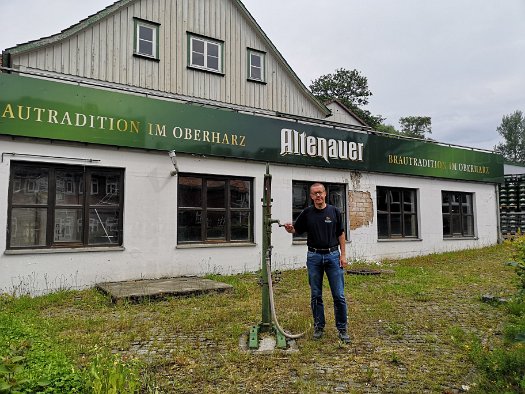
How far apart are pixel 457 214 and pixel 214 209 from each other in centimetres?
1047

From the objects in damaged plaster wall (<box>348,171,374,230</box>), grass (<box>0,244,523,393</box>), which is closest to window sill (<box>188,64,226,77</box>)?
damaged plaster wall (<box>348,171,374,230</box>)

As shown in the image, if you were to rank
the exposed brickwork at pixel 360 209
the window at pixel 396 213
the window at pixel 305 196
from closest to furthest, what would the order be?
the window at pixel 305 196 < the exposed brickwork at pixel 360 209 < the window at pixel 396 213

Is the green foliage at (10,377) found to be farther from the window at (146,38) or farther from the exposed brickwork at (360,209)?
the exposed brickwork at (360,209)

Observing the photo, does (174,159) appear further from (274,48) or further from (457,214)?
(457,214)

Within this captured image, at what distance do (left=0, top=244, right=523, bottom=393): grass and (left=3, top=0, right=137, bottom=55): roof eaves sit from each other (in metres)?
5.64

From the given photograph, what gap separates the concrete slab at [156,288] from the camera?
7152mm

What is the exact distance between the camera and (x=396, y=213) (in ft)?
45.4

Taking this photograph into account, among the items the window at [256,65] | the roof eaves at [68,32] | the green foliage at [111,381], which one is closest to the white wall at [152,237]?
the roof eaves at [68,32]

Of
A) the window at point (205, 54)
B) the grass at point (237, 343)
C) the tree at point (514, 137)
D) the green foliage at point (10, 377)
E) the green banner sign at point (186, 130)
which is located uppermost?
the tree at point (514, 137)

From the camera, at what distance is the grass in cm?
365

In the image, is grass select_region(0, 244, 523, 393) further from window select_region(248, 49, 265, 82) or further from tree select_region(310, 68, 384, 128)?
tree select_region(310, 68, 384, 128)

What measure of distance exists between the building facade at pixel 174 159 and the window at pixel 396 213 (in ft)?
0.18

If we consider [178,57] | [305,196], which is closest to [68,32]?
[178,57]

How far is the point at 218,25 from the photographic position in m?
12.3
